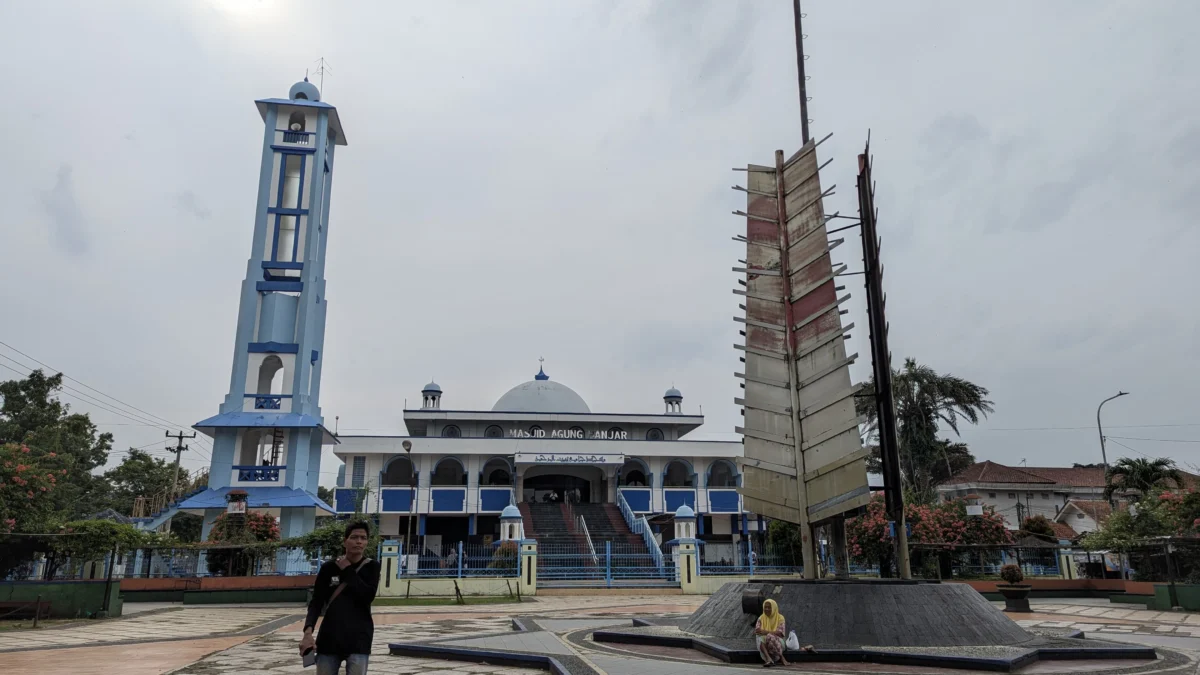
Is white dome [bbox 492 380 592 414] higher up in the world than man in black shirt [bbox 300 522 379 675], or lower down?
higher up

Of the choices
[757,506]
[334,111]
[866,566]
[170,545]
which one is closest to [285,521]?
[170,545]

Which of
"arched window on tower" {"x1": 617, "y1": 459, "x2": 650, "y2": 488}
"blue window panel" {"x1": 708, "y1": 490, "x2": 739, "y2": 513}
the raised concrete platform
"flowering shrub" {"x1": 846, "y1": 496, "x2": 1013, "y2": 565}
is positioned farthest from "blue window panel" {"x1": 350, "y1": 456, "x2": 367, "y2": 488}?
the raised concrete platform

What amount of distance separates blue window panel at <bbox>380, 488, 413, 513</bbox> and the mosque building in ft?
0.14

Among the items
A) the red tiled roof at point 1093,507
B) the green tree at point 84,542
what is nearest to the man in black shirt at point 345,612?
the green tree at point 84,542

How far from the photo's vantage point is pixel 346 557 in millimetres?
4719

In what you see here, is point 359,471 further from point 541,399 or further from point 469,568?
point 469,568

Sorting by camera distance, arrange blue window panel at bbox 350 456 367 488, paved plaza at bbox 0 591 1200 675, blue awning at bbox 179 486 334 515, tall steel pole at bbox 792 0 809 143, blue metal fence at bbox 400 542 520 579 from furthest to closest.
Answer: blue window panel at bbox 350 456 367 488 < blue awning at bbox 179 486 334 515 < blue metal fence at bbox 400 542 520 579 < tall steel pole at bbox 792 0 809 143 < paved plaza at bbox 0 591 1200 675

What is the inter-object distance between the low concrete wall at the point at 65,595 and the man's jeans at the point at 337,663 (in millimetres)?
13653

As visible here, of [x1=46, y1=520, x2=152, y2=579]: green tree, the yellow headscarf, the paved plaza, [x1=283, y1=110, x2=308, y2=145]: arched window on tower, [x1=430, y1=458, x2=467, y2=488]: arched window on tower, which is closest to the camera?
the yellow headscarf

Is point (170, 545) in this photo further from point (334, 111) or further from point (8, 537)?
point (334, 111)

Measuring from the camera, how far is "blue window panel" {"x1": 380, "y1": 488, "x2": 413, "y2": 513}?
33.7 meters

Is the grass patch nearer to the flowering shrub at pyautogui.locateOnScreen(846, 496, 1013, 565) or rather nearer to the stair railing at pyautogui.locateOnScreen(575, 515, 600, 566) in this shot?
the stair railing at pyautogui.locateOnScreen(575, 515, 600, 566)

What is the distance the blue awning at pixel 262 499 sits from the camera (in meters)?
26.3

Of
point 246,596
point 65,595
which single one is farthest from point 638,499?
point 65,595
